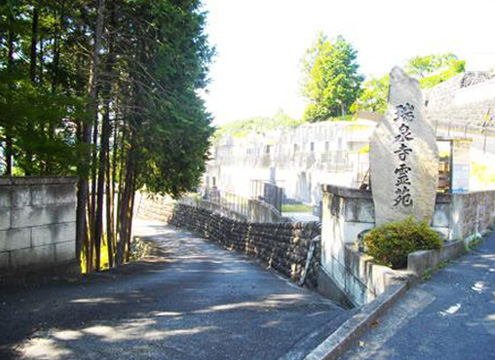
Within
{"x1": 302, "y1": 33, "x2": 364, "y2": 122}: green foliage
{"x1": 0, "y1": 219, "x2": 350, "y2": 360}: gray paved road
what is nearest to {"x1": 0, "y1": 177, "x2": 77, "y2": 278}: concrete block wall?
{"x1": 0, "y1": 219, "x2": 350, "y2": 360}: gray paved road

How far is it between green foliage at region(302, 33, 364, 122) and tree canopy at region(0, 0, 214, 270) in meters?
44.0

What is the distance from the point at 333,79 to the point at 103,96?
159 ft

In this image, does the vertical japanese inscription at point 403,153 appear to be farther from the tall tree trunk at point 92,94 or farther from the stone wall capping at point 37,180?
the tall tree trunk at point 92,94

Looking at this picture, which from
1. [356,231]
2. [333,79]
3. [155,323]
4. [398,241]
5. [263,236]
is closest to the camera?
[155,323]

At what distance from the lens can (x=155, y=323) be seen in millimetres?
4773

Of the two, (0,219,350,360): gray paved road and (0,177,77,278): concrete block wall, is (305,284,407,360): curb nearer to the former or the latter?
(0,219,350,360): gray paved road

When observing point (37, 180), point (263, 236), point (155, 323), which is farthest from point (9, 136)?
point (263, 236)

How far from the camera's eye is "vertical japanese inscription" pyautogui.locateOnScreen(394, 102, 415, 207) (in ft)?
24.3

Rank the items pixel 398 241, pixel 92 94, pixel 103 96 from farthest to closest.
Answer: pixel 103 96 → pixel 92 94 → pixel 398 241

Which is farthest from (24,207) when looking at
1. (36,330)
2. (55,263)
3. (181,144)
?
(181,144)

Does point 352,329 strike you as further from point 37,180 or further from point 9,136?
point 9,136

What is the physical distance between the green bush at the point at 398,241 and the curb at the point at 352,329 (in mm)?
1101

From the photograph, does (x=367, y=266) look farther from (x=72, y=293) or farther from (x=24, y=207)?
(x=24, y=207)

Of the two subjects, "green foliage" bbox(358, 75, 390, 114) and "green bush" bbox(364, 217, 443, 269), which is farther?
"green foliage" bbox(358, 75, 390, 114)
